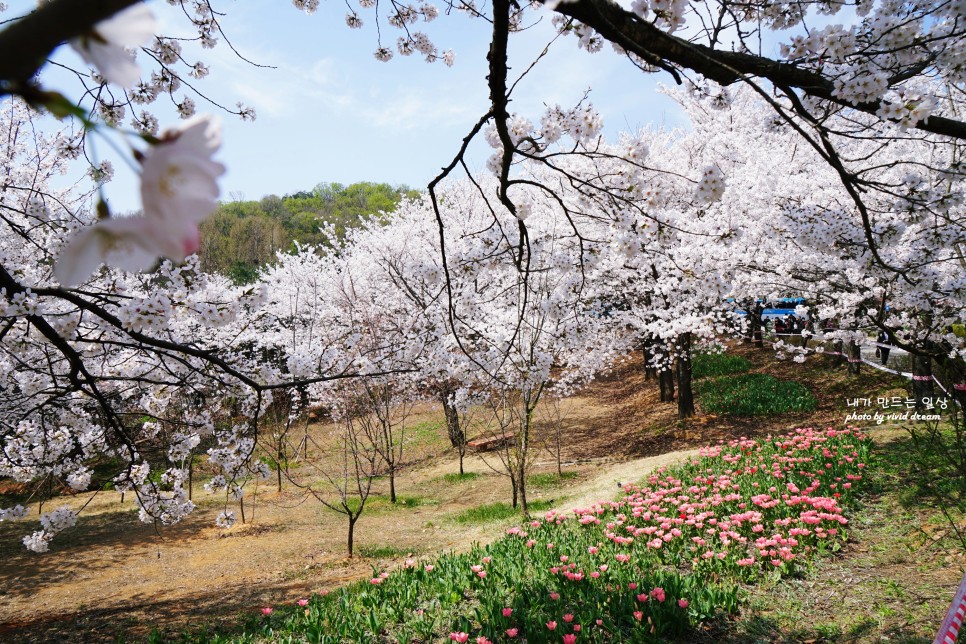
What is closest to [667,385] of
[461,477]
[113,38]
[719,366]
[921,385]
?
[719,366]

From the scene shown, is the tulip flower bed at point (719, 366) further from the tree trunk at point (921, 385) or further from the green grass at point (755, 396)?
the tree trunk at point (921, 385)

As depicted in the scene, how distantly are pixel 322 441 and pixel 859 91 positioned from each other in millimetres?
14935

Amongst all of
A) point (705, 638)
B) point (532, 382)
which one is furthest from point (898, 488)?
point (532, 382)

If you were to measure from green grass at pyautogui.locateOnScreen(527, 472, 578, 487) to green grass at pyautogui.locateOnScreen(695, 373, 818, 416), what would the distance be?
13.2 feet

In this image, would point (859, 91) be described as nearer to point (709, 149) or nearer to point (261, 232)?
point (709, 149)

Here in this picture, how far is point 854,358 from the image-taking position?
39.6 ft

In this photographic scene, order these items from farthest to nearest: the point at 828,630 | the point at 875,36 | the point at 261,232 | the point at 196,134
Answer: the point at 261,232
the point at 828,630
the point at 875,36
the point at 196,134

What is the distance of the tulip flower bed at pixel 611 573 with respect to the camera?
310cm

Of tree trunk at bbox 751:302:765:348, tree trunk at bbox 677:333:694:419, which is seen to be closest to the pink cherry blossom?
tree trunk at bbox 677:333:694:419

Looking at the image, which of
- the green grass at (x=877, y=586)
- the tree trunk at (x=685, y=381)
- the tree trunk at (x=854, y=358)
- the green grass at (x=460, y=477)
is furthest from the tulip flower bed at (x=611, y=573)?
the tree trunk at (x=854, y=358)

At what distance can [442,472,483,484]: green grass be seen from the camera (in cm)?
1079

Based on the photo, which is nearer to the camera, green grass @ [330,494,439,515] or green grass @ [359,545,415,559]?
green grass @ [359,545,415,559]

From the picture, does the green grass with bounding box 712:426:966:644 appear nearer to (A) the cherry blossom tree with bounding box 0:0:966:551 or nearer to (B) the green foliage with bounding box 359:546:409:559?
(A) the cherry blossom tree with bounding box 0:0:966:551

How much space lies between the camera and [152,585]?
6258mm
